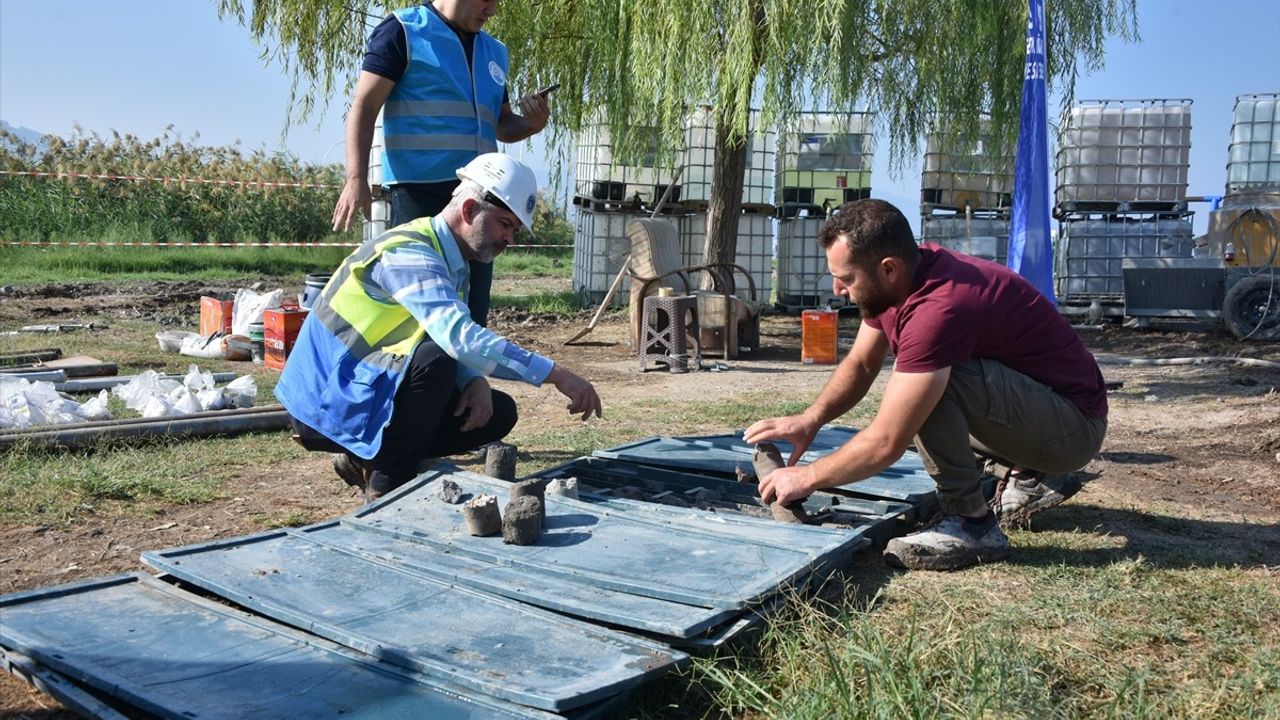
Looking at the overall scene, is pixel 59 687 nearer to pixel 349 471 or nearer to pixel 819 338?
pixel 349 471

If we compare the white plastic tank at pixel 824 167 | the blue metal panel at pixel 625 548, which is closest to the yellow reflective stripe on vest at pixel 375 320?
the blue metal panel at pixel 625 548

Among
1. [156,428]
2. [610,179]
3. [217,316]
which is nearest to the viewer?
[156,428]

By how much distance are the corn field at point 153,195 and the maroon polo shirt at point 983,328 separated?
17021 millimetres

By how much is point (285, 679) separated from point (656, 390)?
5.37 m

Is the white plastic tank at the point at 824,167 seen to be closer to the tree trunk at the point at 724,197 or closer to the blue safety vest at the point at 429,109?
the tree trunk at the point at 724,197

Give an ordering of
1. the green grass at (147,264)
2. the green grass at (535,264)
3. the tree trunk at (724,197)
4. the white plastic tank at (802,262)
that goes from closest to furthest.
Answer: the tree trunk at (724,197)
the white plastic tank at (802,262)
the green grass at (147,264)
the green grass at (535,264)

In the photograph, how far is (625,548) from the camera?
10.6ft

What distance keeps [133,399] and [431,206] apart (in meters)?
2.57

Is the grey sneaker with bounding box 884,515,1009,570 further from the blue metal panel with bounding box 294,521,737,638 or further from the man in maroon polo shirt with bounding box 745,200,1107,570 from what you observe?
the blue metal panel with bounding box 294,521,737,638

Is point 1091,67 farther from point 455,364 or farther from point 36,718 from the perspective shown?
point 36,718

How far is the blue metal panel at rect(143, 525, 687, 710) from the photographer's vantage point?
2.41 meters

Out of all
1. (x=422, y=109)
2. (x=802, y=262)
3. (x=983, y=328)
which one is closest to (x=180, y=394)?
(x=422, y=109)

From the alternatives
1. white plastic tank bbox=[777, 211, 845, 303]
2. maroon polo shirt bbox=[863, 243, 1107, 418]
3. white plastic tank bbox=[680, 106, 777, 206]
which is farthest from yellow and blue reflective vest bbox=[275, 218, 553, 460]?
white plastic tank bbox=[777, 211, 845, 303]

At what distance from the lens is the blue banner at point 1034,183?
624cm
